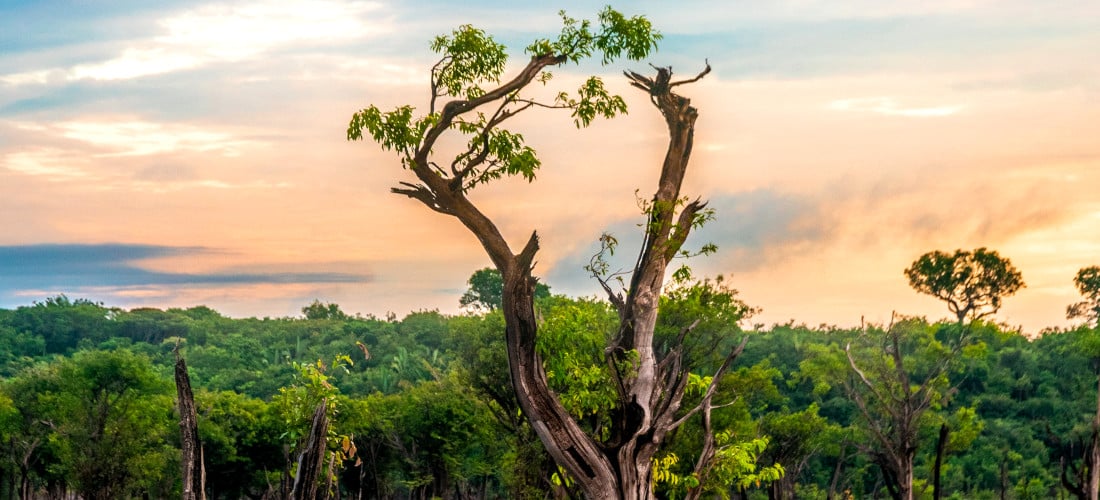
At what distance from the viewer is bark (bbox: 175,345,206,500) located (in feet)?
45.8

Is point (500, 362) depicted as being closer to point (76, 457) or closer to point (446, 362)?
point (76, 457)

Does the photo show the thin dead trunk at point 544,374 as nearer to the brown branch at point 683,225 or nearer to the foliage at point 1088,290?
the brown branch at point 683,225

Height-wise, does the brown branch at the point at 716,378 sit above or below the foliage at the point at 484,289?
below

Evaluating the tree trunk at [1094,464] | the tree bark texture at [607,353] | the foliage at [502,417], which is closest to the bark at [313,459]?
the tree bark texture at [607,353]

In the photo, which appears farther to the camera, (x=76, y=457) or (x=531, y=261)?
(x=76, y=457)

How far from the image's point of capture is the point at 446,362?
280 ft

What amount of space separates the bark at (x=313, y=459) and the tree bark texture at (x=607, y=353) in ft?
8.16

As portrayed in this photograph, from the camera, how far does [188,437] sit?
1438 cm

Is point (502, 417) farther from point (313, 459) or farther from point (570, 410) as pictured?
point (313, 459)

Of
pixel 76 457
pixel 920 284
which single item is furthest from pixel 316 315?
pixel 76 457

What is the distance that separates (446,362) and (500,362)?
43545mm

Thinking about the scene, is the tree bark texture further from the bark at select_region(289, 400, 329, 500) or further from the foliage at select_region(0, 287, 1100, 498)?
the foliage at select_region(0, 287, 1100, 498)

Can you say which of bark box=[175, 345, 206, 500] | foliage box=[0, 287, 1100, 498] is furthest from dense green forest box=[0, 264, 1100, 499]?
bark box=[175, 345, 206, 500]

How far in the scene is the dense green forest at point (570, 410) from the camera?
31375 mm
